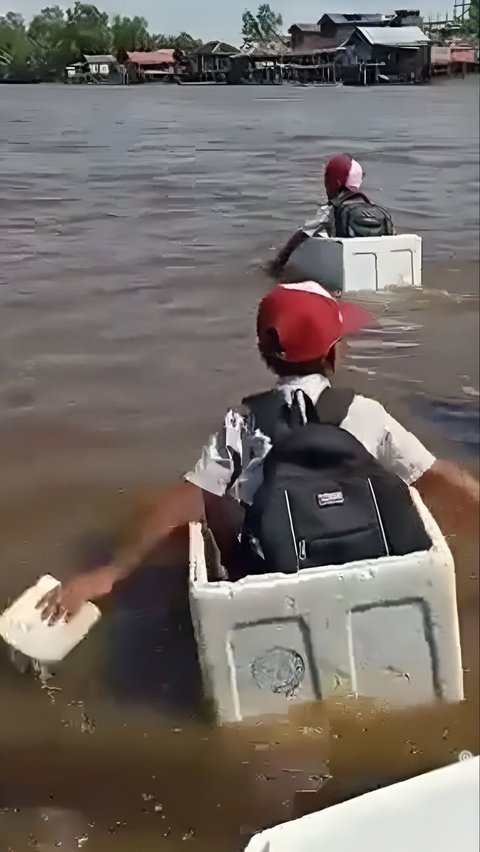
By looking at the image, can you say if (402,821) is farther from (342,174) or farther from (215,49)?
(215,49)

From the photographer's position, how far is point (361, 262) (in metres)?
0.91

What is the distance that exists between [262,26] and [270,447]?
35 cm

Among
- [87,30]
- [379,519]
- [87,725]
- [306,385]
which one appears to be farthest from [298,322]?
[87,725]

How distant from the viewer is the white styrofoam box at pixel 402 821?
2.89 feet

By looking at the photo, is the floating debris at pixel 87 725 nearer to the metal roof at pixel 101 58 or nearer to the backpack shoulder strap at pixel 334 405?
the backpack shoulder strap at pixel 334 405

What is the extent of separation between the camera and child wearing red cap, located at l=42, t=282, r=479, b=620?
87 cm

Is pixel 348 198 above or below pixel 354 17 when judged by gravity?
below

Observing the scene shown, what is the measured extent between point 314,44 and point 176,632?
511mm

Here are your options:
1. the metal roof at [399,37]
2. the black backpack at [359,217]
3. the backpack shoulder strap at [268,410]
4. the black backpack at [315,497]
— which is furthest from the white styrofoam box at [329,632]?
the metal roof at [399,37]

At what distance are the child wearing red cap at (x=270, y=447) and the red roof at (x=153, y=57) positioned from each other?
205 mm

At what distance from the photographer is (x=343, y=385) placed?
897mm

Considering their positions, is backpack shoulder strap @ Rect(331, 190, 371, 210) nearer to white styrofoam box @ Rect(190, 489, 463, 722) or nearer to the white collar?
the white collar

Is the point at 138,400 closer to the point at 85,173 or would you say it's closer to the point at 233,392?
the point at 233,392

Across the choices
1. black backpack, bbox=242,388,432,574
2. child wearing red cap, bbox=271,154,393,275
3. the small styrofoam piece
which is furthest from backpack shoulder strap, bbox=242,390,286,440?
the small styrofoam piece
